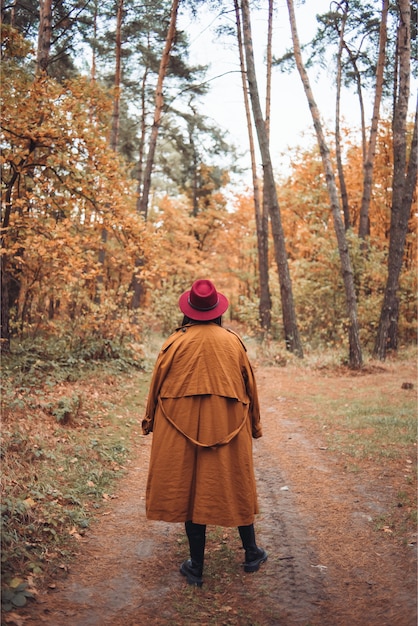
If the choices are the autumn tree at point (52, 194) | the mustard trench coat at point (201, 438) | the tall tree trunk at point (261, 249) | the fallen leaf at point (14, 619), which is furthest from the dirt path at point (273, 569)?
the tall tree trunk at point (261, 249)

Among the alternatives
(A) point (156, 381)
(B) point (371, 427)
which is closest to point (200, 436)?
(A) point (156, 381)

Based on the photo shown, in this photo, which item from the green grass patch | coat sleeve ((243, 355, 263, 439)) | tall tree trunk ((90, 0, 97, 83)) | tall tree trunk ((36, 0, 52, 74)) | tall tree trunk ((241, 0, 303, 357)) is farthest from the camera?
tall tree trunk ((241, 0, 303, 357))

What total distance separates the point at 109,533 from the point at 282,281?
11.1 metres

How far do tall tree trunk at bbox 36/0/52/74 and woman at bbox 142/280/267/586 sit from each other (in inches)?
349

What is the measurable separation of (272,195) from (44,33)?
6.99m

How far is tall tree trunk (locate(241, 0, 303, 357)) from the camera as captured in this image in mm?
14312

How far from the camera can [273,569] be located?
3.88m

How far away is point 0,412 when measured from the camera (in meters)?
6.59

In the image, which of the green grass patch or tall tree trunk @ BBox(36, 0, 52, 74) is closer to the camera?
the green grass patch

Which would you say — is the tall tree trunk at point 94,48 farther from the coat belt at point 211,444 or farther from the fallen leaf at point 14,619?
the fallen leaf at point 14,619

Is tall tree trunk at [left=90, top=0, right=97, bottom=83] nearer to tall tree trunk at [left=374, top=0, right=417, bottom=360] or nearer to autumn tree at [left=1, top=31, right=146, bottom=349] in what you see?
autumn tree at [left=1, top=31, right=146, bottom=349]

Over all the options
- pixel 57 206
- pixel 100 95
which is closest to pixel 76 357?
pixel 57 206

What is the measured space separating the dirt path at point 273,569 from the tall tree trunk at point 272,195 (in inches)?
353

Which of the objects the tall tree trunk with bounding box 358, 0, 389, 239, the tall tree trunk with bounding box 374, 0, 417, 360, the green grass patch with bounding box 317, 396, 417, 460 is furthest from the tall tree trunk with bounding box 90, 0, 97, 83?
the green grass patch with bounding box 317, 396, 417, 460
